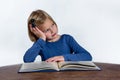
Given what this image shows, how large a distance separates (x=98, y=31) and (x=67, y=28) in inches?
10.9

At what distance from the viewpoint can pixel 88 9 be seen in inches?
104

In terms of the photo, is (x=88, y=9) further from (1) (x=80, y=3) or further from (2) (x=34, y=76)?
(2) (x=34, y=76)

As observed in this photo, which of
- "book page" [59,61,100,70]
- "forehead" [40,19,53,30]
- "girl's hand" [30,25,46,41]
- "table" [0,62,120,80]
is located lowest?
"table" [0,62,120,80]

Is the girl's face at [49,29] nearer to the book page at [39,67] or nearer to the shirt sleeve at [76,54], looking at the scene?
the shirt sleeve at [76,54]

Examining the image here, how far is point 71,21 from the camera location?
265 cm

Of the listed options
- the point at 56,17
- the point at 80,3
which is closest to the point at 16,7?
the point at 56,17

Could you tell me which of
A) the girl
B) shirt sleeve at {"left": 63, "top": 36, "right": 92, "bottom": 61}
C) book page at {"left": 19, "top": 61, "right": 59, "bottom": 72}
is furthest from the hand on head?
book page at {"left": 19, "top": 61, "right": 59, "bottom": 72}

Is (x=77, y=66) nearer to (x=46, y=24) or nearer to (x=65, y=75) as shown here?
(x=65, y=75)

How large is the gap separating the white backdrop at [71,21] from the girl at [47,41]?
0.45 metres

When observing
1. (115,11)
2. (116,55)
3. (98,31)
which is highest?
(115,11)

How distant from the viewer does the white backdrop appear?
8.62 ft

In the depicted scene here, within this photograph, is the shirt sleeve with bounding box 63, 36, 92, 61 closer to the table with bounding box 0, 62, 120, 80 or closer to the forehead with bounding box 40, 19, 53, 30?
the forehead with bounding box 40, 19, 53, 30

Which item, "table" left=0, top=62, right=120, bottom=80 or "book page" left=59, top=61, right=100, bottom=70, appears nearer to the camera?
"table" left=0, top=62, right=120, bottom=80

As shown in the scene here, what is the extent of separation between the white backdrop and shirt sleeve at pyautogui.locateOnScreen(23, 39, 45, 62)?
0.59 meters
